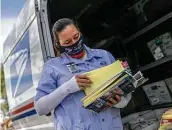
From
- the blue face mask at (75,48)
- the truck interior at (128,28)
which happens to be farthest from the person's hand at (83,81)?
the truck interior at (128,28)

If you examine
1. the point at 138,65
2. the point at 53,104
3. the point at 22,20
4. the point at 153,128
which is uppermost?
the point at 22,20

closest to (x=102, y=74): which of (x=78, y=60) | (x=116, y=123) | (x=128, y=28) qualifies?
(x=78, y=60)

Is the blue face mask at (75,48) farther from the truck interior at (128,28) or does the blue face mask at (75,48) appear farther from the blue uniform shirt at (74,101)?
the truck interior at (128,28)

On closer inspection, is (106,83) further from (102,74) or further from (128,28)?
(128,28)

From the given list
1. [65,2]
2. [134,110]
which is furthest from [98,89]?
[134,110]

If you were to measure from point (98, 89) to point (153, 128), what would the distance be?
4.01 ft

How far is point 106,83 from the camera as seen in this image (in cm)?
221

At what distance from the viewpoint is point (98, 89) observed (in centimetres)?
224

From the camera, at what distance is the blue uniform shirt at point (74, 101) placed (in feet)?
7.82

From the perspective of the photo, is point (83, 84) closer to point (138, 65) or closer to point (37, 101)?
A: point (37, 101)

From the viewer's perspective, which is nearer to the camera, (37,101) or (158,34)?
(37,101)

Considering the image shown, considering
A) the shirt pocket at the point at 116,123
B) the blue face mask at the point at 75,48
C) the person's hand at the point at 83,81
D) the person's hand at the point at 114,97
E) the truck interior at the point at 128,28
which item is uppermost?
the truck interior at the point at 128,28

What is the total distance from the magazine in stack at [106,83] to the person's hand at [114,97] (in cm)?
2

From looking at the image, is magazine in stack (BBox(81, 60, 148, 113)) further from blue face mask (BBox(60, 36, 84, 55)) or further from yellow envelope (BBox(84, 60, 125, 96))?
blue face mask (BBox(60, 36, 84, 55))
